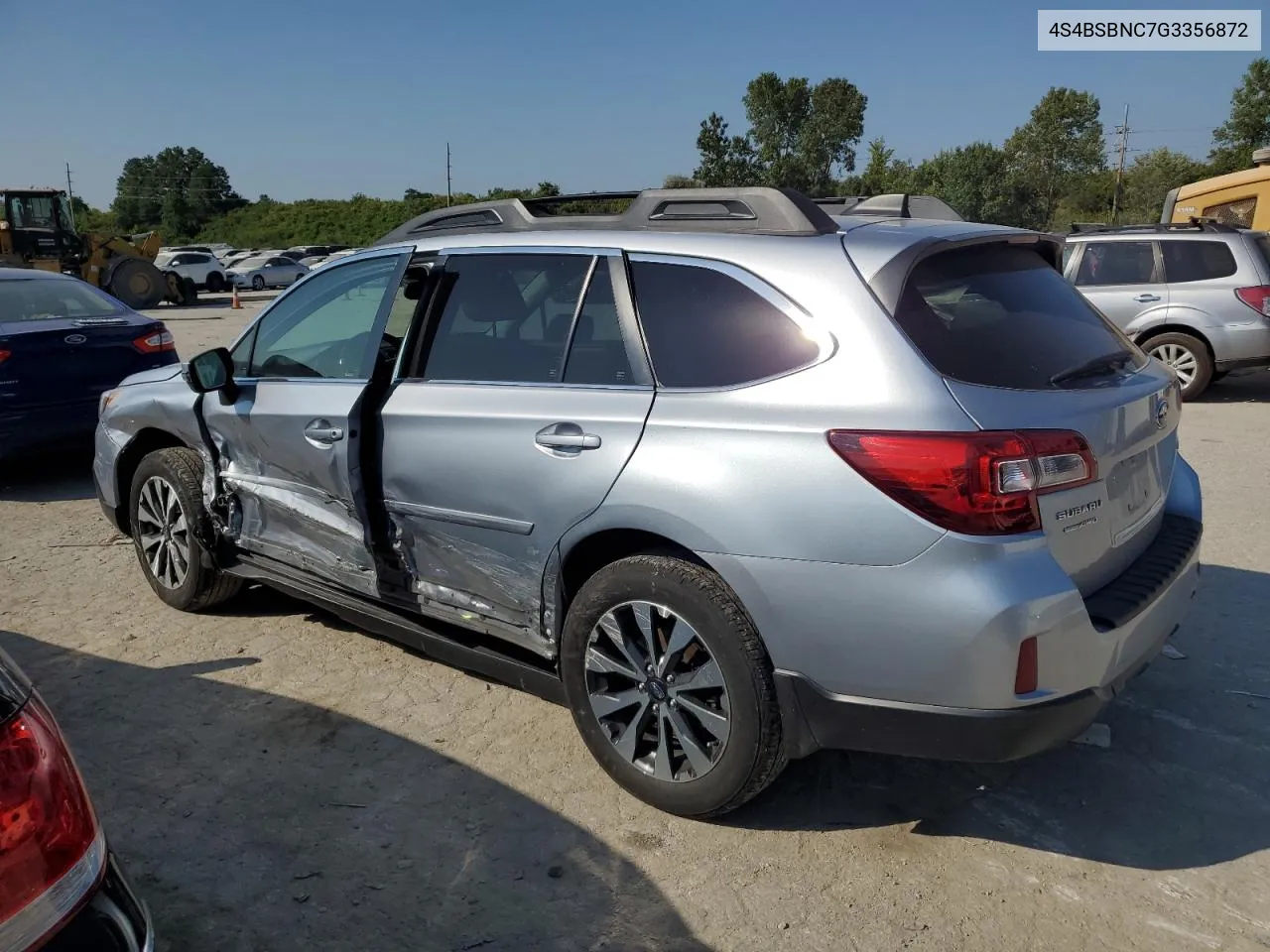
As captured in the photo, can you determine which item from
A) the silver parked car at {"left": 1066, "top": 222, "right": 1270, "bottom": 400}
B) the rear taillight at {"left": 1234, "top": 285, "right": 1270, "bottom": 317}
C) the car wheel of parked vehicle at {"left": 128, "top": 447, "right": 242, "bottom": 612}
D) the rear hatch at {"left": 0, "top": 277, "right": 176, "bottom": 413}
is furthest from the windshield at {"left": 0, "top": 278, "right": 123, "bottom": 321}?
the rear taillight at {"left": 1234, "top": 285, "right": 1270, "bottom": 317}

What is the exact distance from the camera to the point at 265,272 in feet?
127

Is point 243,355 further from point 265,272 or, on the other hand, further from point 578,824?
point 265,272

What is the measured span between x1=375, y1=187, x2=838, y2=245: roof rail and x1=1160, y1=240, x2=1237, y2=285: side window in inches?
342

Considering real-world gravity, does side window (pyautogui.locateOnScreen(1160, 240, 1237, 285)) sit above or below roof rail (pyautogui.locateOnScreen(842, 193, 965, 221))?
below

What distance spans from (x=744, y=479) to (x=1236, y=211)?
614 inches

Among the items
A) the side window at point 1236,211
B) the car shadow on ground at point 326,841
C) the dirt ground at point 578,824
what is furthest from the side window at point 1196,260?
the car shadow on ground at point 326,841

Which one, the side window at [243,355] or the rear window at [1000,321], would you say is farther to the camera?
the side window at [243,355]

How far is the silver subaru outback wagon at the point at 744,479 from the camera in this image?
2.59 meters

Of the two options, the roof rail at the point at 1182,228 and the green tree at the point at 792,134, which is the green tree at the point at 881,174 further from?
Result: the roof rail at the point at 1182,228

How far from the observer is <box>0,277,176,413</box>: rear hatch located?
278 inches

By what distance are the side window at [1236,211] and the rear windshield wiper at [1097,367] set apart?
13.7 m

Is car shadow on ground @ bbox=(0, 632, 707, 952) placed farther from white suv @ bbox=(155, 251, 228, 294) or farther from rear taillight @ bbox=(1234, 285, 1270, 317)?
white suv @ bbox=(155, 251, 228, 294)

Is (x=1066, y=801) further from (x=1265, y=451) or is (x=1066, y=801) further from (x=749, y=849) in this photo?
(x=1265, y=451)

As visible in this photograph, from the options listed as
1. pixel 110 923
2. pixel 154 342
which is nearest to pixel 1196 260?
pixel 154 342
